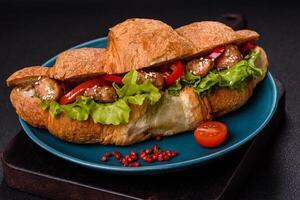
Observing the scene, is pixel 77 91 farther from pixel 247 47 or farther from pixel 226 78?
pixel 247 47

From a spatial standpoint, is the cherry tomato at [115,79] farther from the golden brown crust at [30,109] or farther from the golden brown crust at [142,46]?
the golden brown crust at [30,109]

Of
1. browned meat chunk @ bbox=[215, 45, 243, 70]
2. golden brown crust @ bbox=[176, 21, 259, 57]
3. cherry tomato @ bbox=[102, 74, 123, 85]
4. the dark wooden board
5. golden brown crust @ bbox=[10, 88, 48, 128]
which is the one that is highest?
golden brown crust @ bbox=[176, 21, 259, 57]

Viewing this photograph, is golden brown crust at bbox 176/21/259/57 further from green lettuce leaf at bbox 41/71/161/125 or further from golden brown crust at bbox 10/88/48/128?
golden brown crust at bbox 10/88/48/128

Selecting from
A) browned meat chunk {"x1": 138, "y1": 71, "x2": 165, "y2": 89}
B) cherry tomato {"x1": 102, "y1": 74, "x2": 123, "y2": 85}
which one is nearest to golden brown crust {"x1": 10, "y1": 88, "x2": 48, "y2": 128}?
cherry tomato {"x1": 102, "y1": 74, "x2": 123, "y2": 85}

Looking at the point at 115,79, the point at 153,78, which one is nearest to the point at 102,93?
the point at 115,79

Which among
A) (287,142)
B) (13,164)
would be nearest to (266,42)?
(287,142)

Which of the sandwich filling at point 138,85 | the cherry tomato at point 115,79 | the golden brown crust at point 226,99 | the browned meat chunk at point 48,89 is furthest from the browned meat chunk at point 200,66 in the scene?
the browned meat chunk at point 48,89

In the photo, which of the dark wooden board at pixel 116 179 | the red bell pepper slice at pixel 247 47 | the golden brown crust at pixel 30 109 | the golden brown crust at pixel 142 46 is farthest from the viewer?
the red bell pepper slice at pixel 247 47
